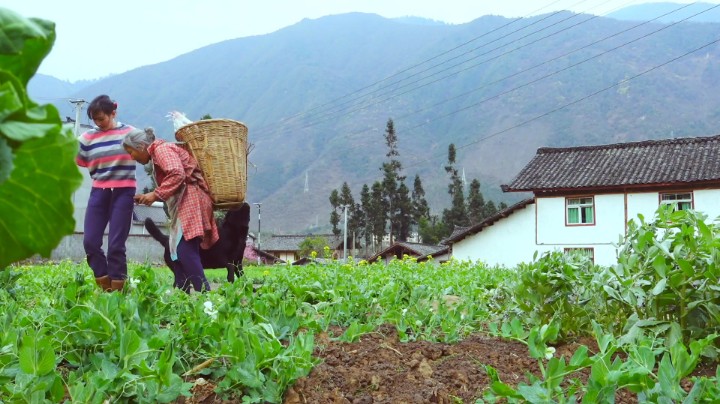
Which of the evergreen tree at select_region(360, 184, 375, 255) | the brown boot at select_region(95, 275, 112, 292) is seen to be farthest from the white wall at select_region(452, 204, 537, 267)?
the evergreen tree at select_region(360, 184, 375, 255)

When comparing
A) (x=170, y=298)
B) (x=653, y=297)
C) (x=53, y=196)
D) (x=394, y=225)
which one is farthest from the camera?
(x=394, y=225)

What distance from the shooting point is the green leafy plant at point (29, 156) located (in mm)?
452

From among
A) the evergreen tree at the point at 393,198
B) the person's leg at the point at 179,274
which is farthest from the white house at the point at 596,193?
the evergreen tree at the point at 393,198

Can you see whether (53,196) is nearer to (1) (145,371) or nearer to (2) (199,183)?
(1) (145,371)

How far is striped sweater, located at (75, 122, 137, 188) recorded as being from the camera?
16.1 ft

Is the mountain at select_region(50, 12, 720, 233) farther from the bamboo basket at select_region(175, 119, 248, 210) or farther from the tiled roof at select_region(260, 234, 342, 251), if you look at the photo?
the bamboo basket at select_region(175, 119, 248, 210)

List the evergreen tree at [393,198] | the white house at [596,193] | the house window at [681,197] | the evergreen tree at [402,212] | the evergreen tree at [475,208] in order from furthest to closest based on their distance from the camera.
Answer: the evergreen tree at [402,212], the evergreen tree at [393,198], the evergreen tree at [475,208], the white house at [596,193], the house window at [681,197]

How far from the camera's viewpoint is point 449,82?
7190 inches

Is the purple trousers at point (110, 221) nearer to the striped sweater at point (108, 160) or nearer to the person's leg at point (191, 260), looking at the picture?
the striped sweater at point (108, 160)

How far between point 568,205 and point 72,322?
100 feet

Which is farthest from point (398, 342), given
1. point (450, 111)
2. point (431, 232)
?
point (450, 111)

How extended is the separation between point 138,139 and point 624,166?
28.9 m

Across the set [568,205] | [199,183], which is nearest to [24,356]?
[199,183]

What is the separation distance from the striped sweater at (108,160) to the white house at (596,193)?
2455cm
